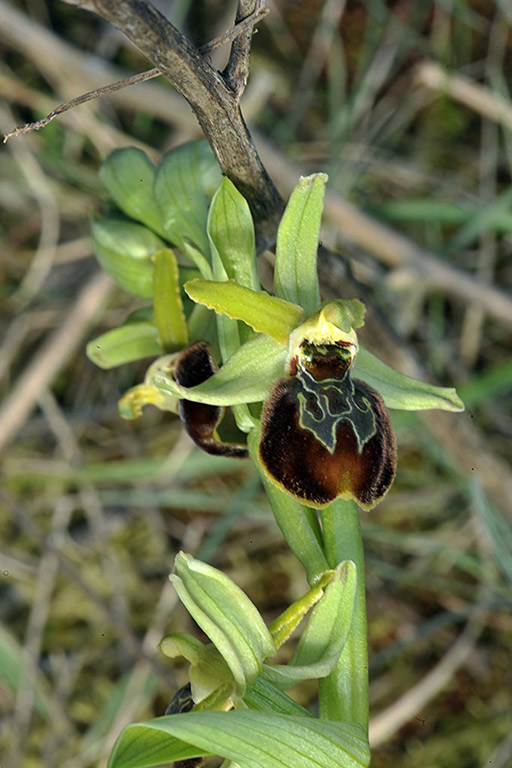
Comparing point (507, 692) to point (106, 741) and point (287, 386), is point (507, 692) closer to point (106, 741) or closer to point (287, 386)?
point (106, 741)

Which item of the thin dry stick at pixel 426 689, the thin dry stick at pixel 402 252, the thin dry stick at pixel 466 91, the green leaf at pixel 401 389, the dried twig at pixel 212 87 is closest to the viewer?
the dried twig at pixel 212 87

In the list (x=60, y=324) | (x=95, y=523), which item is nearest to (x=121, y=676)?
(x=95, y=523)

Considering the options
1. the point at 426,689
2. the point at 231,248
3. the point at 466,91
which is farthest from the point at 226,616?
the point at 466,91

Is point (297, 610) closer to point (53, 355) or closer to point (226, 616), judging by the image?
point (226, 616)

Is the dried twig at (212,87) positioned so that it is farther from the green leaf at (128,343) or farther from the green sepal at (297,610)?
the green sepal at (297,610)

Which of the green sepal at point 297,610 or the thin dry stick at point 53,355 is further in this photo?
the thin dry stick at point 53,355

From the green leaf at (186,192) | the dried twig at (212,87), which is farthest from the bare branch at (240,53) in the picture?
the green leaf at (186,192)

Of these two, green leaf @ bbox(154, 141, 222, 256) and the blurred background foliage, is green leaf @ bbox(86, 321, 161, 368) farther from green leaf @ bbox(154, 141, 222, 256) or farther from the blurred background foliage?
the blurred background foliage
